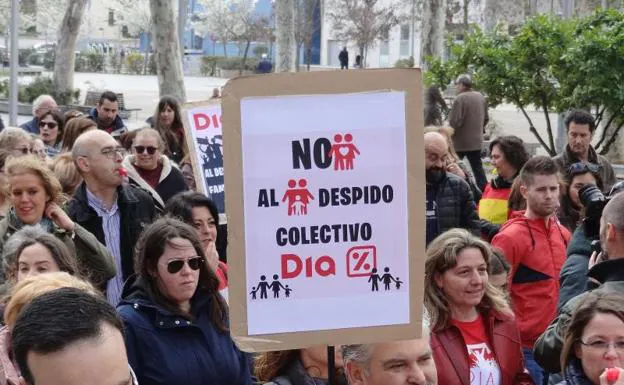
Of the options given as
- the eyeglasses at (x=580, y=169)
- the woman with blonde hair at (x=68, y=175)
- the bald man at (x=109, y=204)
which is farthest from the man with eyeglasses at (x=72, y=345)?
the eyeglasses at (x=580, y=169)

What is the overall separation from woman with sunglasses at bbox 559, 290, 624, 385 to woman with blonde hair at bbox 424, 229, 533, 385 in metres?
0.85

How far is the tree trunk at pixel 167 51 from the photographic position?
23922 mm

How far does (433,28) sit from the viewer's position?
2447 centimetres

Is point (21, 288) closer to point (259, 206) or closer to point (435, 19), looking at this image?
point (259, 206)

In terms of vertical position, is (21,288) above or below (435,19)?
below

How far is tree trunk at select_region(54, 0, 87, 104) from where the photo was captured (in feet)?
105

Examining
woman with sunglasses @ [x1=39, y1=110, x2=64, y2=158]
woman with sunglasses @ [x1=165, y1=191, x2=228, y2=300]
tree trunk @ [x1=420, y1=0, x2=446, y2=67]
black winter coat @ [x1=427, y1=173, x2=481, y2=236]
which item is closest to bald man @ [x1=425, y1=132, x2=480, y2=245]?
black winter coat @ [x1=427, y1=173, x2=481, y2=236]

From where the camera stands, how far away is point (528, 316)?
7078 mm

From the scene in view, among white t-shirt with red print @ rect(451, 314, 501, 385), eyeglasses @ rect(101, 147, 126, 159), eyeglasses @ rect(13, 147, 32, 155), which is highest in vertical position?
eyeglasses @ rect(101, 147, 126, 159)

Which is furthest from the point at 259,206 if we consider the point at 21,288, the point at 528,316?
the point at 528,316

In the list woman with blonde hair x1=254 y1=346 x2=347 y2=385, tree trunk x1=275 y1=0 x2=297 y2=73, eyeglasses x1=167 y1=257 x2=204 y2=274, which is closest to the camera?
woman with blonde hair x1=254 y1=346 x2=347 y2=385

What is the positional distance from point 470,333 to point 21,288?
2080 mm

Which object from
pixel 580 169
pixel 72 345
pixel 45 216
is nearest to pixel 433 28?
pixel 580 169

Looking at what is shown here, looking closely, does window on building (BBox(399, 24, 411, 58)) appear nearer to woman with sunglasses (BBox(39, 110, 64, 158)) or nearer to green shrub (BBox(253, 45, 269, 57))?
green shrub (BBox(253, 45, 269, 57))
